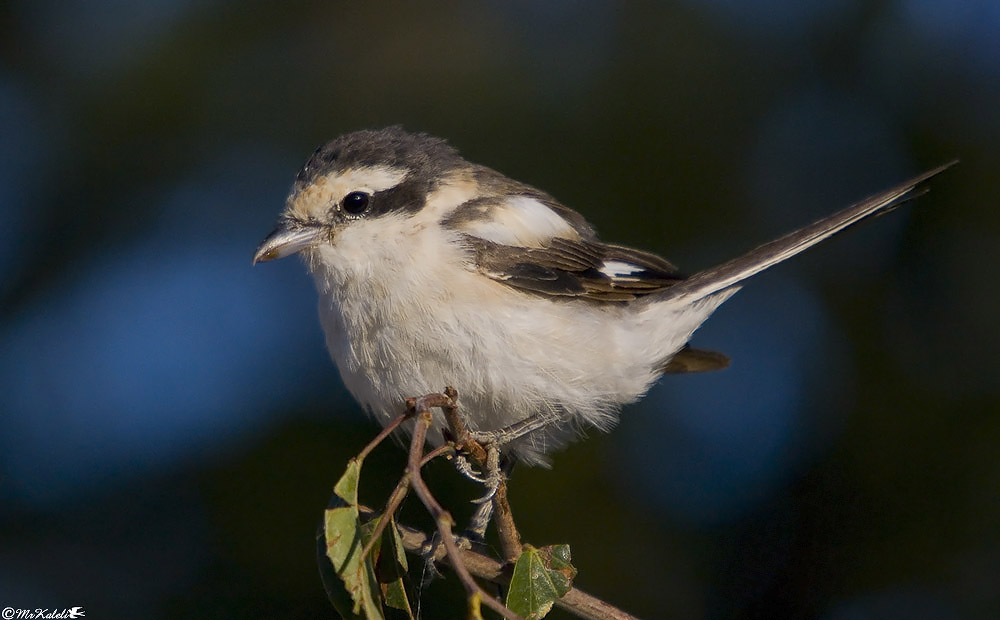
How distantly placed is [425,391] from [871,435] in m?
2.08

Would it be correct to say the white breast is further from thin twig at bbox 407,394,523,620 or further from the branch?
thin twig at bbox 407,394,523,620

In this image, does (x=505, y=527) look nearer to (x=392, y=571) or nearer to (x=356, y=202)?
(x=392, y=571)

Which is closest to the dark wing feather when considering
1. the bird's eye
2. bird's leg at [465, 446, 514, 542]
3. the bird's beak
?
the bird's eye

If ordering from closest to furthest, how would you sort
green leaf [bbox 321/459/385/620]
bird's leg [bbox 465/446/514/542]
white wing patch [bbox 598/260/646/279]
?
green leaf [bbox 321/459/385/620] < bird's leg [bbox 465/446/514/542] < white wing patch [bbox 598/260/646/279]

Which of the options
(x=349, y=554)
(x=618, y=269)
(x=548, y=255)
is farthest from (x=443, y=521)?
(x=618, y=269)

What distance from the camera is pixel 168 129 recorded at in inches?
193

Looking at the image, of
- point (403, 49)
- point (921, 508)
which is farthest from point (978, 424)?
point (403, 49)

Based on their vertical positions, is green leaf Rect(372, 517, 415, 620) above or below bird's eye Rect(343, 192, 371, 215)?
below

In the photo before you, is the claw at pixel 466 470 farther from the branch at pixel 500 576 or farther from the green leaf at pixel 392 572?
the green leaf at pixel 392 572

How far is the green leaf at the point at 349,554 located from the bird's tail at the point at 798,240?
1.89 m

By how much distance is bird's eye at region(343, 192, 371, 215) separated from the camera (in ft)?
10.5

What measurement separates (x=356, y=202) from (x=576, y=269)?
86 centimetres

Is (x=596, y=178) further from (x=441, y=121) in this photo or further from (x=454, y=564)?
(x=454, y=564)

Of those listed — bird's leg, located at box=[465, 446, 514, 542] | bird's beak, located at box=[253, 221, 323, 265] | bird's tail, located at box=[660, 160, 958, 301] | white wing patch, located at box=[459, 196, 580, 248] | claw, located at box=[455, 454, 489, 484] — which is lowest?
bird's leg, located at box=[465, 446, 514, 542]
